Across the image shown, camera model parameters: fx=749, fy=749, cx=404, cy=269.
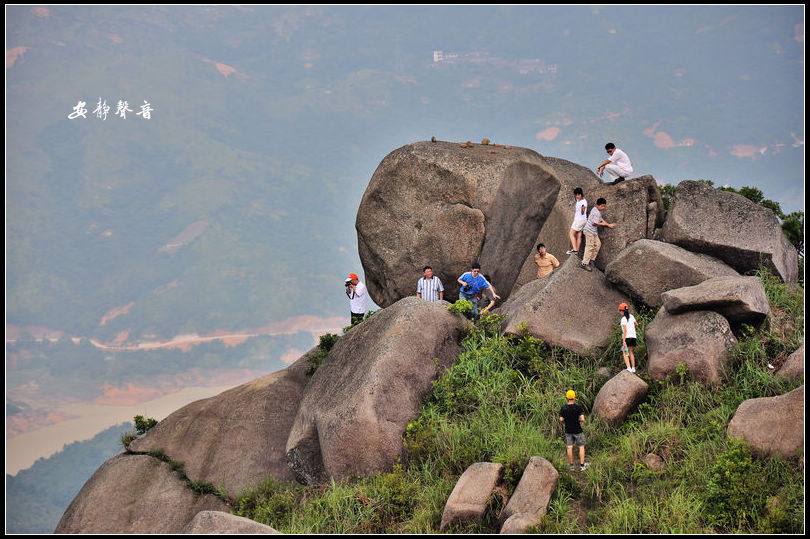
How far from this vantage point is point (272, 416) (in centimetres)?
1967

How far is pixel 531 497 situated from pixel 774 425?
4.57 meters

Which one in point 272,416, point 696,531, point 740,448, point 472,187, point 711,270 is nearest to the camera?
point 696,531

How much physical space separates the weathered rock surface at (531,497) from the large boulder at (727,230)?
28.8ft

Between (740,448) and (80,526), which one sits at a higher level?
(740,448)

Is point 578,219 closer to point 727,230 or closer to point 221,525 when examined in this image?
point 727,230

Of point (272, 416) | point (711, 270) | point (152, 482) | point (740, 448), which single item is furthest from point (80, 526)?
point (711, 270)

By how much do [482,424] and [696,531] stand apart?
477 centimetres

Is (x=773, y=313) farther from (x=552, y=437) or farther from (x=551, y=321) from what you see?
(x=552, y=437)

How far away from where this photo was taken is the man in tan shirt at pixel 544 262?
2153 centimetres

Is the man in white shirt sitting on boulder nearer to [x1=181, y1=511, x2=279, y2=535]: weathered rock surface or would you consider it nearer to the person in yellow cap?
the person in yellow cap

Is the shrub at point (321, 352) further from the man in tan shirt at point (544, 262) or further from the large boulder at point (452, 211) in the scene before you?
the man in tan shirt at point (544, 262)

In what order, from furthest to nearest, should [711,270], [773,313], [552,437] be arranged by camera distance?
[711,270]
[773,313]
[552,437]

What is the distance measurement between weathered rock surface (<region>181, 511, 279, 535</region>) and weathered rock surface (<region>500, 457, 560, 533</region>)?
13.2ft

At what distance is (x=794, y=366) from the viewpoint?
14945 millimetres
